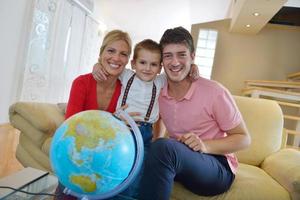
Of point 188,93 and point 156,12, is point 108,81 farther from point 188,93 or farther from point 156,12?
point 156,12

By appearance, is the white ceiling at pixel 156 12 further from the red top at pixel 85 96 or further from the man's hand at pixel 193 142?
the man's hand at pixel 193 142

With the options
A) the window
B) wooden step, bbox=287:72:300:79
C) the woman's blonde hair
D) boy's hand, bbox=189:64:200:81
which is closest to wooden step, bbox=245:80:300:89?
wooden step, bbox=287:72:300:79

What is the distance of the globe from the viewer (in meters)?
0.62

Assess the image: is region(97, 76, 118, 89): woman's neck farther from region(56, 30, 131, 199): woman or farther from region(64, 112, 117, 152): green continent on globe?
region(64, 112, 117, 152): green continent on globe

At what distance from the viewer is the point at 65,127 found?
67cm

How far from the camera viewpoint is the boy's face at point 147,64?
4.32ft

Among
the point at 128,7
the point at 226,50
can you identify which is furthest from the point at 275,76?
the point at 128,7

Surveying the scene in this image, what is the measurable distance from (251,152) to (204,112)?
608 mm

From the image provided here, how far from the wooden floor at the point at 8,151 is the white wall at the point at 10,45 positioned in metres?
0.36

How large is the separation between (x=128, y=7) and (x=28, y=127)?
14.5 ft

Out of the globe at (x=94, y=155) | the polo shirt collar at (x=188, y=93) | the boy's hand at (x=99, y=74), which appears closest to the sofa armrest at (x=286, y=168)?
the polo shirt collar at (x=188, y=93)

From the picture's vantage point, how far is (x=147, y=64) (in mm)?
1319

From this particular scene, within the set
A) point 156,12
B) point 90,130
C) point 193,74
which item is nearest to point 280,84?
point 156,12

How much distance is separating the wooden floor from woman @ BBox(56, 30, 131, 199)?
2.60ft
